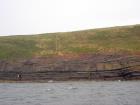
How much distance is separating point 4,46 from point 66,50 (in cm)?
1750

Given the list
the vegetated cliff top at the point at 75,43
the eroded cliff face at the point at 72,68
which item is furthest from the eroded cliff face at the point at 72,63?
the vegetated cliff top at the point at 75,43

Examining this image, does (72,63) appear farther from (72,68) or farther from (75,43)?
(75,43)

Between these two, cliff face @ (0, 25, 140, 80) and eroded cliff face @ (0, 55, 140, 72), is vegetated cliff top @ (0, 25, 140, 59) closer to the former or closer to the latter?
cliff face @ (0, 25, 140, 80)

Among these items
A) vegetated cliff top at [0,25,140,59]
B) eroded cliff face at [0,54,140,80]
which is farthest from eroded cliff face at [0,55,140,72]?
vegetated cliff top at [0,25,140,59]

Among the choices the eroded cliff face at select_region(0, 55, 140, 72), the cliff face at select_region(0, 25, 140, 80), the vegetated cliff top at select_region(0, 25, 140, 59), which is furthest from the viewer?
the vegetated cliff top at select_region(0, 25, 140, 59)

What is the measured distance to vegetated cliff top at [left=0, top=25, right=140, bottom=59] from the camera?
308 feet

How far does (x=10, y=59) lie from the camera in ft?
295

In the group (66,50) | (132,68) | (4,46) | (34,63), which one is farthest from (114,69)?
(4,46)

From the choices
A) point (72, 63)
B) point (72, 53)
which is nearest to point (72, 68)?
point (72, 63)

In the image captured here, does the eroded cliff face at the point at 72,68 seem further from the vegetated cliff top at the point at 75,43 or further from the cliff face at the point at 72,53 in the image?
the vegetated cliff top at the point at 75,43

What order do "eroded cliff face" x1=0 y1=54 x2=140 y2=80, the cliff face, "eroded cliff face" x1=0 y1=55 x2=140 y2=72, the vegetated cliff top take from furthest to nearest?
the vegetated cliff top, the cliff face, "eroded cliff face" x1=0 y1=55 x2=140 y2=72, "eroded cliff face" x1=0 y1=54 x2=140 y2=80

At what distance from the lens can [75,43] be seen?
103m

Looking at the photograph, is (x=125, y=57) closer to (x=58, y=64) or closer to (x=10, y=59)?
(x=58, y=64)

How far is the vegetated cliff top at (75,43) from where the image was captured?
9388cm
